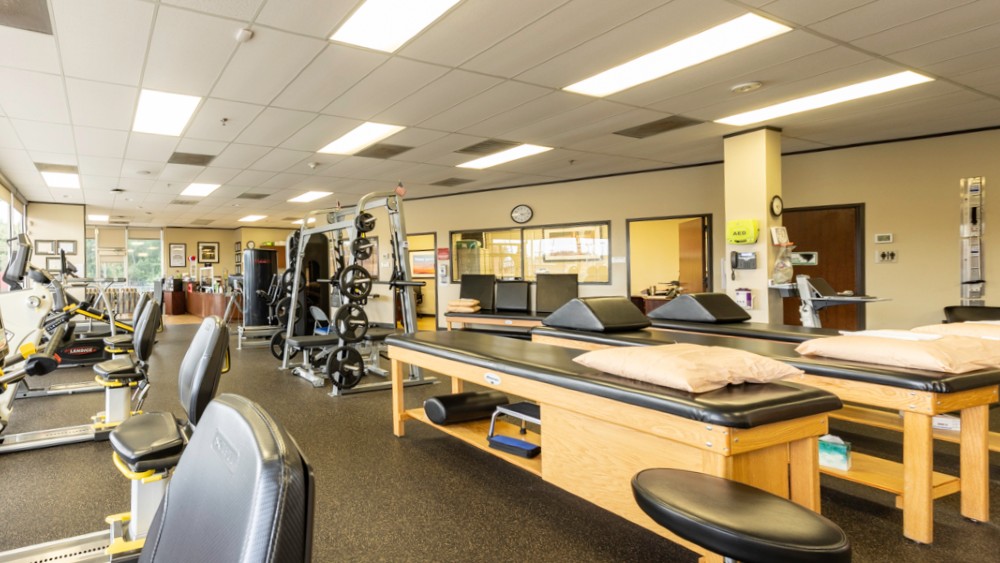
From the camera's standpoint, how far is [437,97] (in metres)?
4.46

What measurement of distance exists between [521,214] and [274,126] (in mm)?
4421

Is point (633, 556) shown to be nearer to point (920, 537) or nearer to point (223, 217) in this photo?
point (920, 537)

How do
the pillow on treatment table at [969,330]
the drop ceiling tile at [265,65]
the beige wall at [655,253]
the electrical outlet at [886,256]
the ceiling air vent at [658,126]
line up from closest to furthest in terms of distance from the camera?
the pillow on treatment table at [969,330] < the drop ceiling tile at [265,65] < the ceiling air vent at [658,126] < the electrical outlet at [886,256] < the beige wall at [655,253]

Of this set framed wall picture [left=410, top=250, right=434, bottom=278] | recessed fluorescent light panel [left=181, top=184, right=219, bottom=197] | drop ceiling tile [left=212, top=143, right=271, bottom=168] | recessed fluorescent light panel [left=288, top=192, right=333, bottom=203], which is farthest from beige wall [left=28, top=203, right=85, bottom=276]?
framed wall picture [left=410, top=250, right=434, bottom=278]

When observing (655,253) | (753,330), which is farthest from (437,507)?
(655,253)

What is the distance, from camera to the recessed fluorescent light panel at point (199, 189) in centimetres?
856

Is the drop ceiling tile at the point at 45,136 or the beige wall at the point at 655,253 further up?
the drop ceiling tile at the point at 45,136

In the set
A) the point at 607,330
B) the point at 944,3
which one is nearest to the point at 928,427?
the point at 607,330

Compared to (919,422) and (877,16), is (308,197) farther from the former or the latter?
(919,422)

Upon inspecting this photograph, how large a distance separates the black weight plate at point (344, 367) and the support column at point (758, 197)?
4000 millimetres

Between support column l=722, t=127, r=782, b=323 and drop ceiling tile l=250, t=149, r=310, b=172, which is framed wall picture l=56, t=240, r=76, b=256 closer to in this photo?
drop ceiling tile l=250, t=149, r=310, b=172

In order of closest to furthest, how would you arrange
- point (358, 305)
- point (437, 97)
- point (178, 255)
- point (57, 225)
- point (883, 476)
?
point (883, 476)
point (437, 97)
point (358, 305)
point (57, 225)
point (178, 255)

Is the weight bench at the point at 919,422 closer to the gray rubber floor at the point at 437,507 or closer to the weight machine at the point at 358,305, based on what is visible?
the gray rubber floor at the point at 437,507

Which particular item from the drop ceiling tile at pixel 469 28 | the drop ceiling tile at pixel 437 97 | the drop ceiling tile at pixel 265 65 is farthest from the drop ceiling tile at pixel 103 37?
the drop ceiling tile at pixel 437 97
